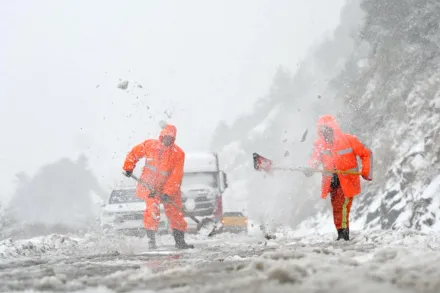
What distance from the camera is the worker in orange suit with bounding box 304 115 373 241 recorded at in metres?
7.65

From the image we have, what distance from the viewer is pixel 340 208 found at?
7.77 metres

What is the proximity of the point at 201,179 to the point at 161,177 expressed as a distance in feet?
14.4

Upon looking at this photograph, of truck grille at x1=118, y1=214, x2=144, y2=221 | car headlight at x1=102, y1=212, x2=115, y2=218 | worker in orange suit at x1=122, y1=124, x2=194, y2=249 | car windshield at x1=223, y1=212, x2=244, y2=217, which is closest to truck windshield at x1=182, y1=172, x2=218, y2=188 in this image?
car windshield at x1=223, y1=212, x2=244, y2=217

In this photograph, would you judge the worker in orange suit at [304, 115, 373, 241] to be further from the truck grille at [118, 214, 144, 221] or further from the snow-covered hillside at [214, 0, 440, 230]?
the truck grille at [118, 214, 144, 221]

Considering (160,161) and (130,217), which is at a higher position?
(160,161)

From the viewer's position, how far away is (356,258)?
3775mm

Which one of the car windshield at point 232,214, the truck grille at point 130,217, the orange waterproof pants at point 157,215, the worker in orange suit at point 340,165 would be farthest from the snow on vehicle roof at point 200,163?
the worker in orange suit at point 340,165

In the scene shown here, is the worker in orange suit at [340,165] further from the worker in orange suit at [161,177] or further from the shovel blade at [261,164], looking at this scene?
the worker in orange suit at [161,177]

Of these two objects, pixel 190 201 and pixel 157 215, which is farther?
pixel 190 201

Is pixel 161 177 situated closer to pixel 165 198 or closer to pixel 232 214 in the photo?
pixel 165 198

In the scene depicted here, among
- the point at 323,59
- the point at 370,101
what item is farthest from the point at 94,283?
the point at 323,59

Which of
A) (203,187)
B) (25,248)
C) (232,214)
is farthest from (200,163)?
(25,248)

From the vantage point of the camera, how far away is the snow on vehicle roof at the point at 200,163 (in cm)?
1324

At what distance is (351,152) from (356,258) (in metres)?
4.26
